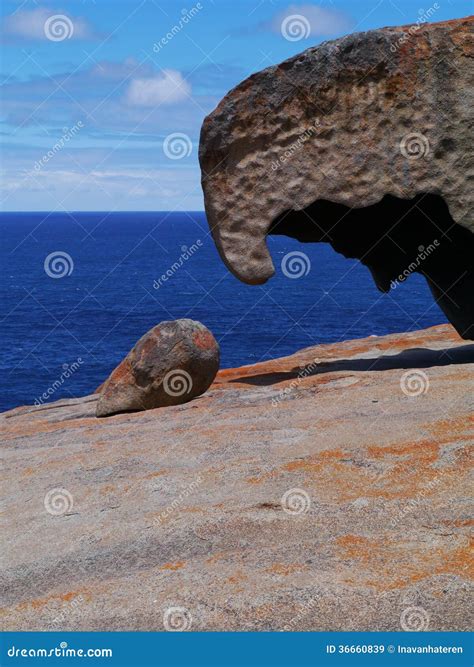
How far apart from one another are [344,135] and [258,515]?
828cm

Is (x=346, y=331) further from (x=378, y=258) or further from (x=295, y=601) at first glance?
(x=295, y=601)

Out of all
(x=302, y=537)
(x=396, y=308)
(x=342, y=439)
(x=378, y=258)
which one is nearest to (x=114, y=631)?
(x=302, y=537)

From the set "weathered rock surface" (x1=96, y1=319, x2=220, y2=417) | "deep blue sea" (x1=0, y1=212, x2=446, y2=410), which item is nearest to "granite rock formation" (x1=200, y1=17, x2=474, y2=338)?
"weathered rock surface" (x1=96, y1=319, x2=220, y2=417)

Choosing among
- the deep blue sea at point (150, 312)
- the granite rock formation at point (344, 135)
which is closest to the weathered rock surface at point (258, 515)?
the granite rock formation at point (344, 135)

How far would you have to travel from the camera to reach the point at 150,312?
74.1m

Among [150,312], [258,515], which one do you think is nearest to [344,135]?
[258,515]

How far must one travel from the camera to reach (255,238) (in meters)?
16.0

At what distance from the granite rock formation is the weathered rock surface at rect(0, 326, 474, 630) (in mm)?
3222

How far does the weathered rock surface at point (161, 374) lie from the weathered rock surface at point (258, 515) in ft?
7.41

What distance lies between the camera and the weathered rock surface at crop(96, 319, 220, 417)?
664 inches

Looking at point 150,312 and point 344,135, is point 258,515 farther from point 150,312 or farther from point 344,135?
point 150,312

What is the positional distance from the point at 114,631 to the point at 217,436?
4.69 metres

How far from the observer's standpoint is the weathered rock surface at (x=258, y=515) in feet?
25.9

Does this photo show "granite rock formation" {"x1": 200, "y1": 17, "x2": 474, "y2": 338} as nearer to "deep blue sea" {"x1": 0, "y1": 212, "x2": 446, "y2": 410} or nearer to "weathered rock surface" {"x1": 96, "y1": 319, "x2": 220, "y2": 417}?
"weathered rock surface" {"x1": 96, "y1": 319, "x2": 220, "y2": 417}
